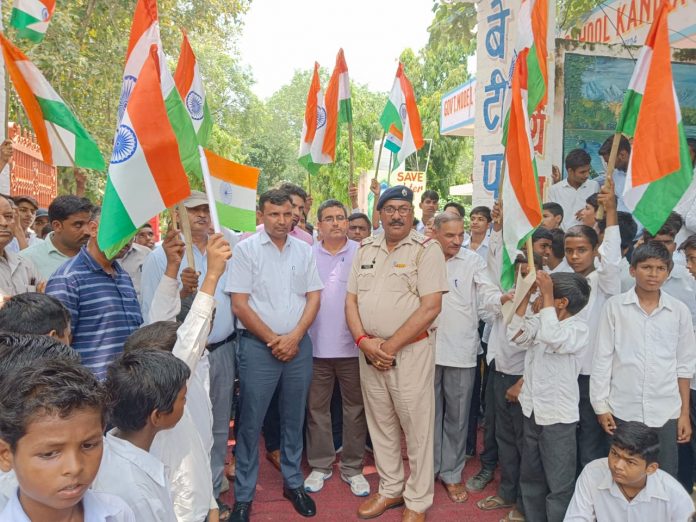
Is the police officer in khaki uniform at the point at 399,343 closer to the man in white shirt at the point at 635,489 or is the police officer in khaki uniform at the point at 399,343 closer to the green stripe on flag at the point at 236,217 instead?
the green stripe on flag at the point at 236,217

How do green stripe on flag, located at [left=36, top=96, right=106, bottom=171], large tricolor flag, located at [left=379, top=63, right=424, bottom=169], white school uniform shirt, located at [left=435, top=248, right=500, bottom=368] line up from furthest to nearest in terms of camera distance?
large tricolor flag, located at [left=379, top=63, right=424, bottom=169], green stripe on flag, located at [left=36, top=96, right=106, bottom=171], white school uniform shirt, located at [left=435, top=248, right=500, bottom=368]

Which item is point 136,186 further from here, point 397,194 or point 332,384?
point 332,384

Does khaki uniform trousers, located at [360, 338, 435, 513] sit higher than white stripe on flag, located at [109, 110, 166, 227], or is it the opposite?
white stripe on flag, located at [109, 110, 166, 227]

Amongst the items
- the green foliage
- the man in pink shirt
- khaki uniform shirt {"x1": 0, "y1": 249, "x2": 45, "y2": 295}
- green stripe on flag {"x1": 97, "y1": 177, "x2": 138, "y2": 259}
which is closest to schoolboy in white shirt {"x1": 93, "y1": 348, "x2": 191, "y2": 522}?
green stripe on flag {"x1": 97, "y1": 177, "x2": 138, "y2": 259}

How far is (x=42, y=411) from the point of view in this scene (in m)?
1.38

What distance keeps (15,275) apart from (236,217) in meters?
1.32

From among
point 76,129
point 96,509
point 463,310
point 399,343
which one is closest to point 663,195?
point 463,310

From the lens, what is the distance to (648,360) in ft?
11.3

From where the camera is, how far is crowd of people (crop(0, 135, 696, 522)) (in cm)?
309

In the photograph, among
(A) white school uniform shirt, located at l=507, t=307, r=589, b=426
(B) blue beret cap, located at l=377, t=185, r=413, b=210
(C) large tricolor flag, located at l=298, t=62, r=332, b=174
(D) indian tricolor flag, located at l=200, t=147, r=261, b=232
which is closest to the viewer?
(A) white school uniform shirt, located at l=507, t=307, r=589, b=426

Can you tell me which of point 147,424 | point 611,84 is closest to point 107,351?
point 147,424

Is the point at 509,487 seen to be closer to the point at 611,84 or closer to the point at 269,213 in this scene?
the point at 269,213

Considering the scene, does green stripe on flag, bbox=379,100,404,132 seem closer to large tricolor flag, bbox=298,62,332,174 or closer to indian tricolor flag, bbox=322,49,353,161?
indian tricolor flag, bbox=322,49,353,161

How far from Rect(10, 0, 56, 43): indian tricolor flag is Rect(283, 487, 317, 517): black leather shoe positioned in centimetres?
413
